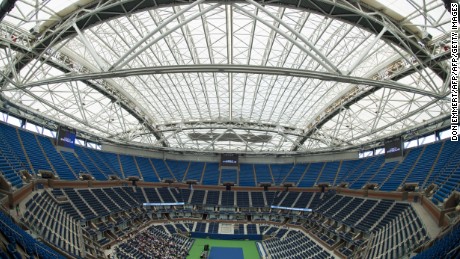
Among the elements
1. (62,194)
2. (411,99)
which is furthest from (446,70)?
(62,194)

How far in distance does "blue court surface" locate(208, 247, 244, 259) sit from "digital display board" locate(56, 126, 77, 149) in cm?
2491

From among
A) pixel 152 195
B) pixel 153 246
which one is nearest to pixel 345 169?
pixel 152 195

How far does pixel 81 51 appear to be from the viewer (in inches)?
1089

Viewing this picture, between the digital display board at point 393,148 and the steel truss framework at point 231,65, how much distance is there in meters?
1.26

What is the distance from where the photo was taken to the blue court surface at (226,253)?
32.4m

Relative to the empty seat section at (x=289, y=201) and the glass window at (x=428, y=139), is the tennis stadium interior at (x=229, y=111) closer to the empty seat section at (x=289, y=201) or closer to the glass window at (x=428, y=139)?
the glass window at (x=428, y=139)

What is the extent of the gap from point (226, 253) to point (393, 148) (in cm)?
2625

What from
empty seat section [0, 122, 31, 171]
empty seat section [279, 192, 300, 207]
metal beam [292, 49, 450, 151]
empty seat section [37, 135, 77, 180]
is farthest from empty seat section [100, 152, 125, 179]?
metal beam [292, 49, 450, 151]

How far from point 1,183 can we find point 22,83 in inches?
304

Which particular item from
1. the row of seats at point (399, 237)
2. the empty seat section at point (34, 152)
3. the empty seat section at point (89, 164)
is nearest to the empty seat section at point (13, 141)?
the empty seat section at point (34, 152)

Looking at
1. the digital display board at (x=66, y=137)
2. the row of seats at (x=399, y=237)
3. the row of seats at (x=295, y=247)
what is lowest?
the row of seats at (x=295, y=247)

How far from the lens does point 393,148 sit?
125 ft

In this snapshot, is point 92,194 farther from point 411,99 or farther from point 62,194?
point 411,99

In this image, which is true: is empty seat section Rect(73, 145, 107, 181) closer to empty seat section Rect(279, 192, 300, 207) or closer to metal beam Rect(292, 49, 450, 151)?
empty seat section Rect(279, 192, 300, 207)
